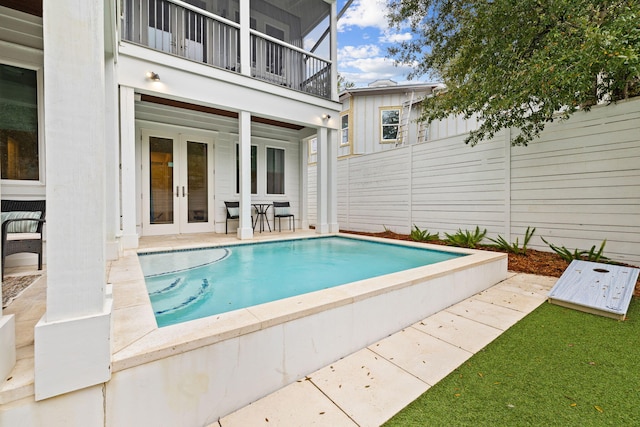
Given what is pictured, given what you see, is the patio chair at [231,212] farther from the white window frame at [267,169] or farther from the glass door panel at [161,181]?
the glass door panel at [161,181]

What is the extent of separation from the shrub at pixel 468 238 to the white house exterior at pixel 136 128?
282 cm

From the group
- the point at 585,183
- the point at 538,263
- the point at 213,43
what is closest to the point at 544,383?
the point at 538,263

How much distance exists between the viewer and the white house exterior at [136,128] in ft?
3.61

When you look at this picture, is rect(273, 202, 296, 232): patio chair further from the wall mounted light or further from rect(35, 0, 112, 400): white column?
rect(35, 0, 112, 400): white column

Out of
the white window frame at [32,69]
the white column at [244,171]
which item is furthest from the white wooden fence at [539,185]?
the white window frame at [32,69]

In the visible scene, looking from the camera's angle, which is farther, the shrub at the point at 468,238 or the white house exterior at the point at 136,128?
the shrub at the point at 468,238

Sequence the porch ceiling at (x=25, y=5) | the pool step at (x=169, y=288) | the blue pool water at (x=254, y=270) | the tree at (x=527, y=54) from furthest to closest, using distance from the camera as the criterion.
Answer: the porch ceiling at (x=25, y=5) → the tree at (x=527, y=54) → the pool step at (x=169, y=288) → the blue pool water at (x=254, y=270)

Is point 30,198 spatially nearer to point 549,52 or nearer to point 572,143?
point 549,52

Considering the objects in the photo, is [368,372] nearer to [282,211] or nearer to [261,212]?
[261,212]

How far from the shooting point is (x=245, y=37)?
5.51 m

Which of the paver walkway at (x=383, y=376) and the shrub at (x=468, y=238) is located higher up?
the shrub at (x=468, y=238)

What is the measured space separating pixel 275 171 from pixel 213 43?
11.3 feet

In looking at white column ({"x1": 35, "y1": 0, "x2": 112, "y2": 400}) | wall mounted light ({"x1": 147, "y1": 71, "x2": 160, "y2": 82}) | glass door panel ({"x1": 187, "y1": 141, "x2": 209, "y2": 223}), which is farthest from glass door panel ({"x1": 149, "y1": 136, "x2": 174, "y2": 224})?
white column ({"x1": 35, "y1": 0, "x2": 112, "y2": 400})

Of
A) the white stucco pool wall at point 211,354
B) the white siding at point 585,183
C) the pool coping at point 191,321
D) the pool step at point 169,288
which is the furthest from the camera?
the white siding at point 585,183
